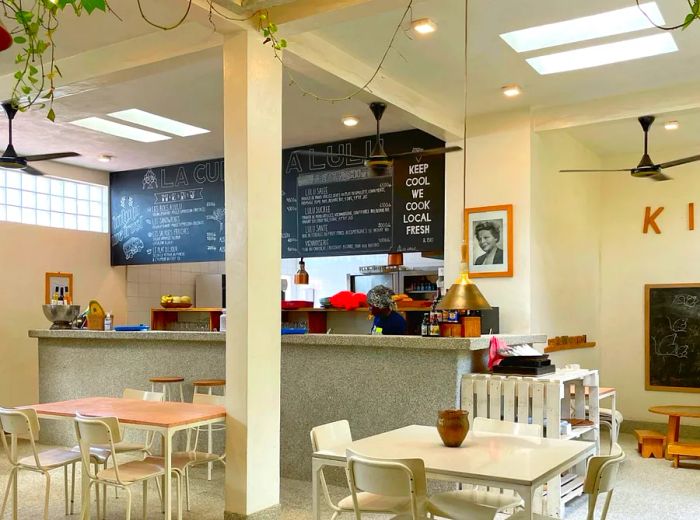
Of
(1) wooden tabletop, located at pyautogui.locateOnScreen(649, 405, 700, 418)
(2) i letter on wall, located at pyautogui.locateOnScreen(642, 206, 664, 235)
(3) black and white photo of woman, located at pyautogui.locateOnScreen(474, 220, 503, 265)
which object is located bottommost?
(1) wooden tabletop, located at pyautogui.locateOnScreen(649, 405, 700, 418)

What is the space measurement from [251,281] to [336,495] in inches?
70.6

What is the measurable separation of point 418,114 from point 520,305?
200 cm

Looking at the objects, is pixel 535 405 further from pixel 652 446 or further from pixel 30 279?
pixel 30 279

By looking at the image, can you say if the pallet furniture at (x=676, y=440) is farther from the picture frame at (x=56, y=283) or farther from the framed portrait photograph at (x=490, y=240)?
the picture frame at (x=56, y=283)

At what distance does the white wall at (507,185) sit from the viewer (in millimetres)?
6344

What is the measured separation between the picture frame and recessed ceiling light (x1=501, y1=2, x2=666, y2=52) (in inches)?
248

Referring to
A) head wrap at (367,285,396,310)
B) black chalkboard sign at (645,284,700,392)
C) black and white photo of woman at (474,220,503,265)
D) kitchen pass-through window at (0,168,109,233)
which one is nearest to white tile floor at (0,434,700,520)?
head wrap at (367,285,396,310)

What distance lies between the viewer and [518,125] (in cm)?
644

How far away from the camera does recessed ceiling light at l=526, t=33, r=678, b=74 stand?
4953 mm

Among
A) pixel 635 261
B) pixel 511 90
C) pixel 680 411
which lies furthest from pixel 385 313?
pixel 635 261

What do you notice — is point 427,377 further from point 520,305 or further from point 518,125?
point 518,125

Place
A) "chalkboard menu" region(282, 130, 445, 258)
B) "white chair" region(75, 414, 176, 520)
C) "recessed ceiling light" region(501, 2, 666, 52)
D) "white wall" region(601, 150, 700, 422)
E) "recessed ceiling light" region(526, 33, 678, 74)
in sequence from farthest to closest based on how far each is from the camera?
1. "white wall" region(601, 150, 700, 422)
2. "chalkboard menu" region(282, 130, 445, 258)
3. "recessed ceiling light" region(526, 33, 678, 74)
4. "recessed ceiling light" region(501, 2, 666, 52)
5. "white chair" region(75, 414, 176, 520)

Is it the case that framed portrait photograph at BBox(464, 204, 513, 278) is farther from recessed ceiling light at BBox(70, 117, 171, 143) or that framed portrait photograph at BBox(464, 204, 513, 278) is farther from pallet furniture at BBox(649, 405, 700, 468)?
recessed ceiling light at BBox(70, 117, 171, 143)

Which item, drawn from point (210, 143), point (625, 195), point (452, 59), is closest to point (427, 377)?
point (452, 59)
